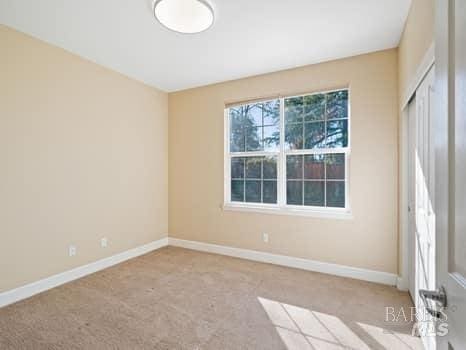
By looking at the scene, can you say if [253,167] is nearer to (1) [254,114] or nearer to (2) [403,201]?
(1) [254,114]

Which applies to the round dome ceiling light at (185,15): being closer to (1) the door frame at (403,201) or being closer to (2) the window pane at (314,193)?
(1) the door frame at (403,201)

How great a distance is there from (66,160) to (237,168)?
228 cm

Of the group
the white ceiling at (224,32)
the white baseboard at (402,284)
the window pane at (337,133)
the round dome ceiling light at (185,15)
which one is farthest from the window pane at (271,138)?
the white baseboard at (402,284)

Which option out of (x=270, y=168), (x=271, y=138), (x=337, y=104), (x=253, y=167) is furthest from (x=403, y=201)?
(x=253, y=167)

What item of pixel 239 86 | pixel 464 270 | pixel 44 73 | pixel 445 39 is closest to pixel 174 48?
pixel 239 86

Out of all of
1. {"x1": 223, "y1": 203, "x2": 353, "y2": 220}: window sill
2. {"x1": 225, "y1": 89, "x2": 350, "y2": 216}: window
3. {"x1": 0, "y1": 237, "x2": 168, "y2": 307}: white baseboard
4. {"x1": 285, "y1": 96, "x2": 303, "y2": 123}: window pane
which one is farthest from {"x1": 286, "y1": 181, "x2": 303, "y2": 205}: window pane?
{"x1": 0, "y1": 237, "x2": 168, "y2": 307}: white baseboard

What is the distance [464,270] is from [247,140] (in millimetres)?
3233

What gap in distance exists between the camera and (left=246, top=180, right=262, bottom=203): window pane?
362cm

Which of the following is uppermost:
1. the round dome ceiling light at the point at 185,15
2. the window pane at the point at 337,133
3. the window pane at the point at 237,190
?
the round dome ceiling light at the point at 185,15

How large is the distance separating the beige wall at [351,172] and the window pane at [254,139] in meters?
0.45

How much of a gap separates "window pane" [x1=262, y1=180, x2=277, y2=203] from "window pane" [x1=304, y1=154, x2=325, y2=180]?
0.48 meters

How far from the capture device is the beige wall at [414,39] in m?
1.53

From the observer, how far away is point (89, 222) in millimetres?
3062

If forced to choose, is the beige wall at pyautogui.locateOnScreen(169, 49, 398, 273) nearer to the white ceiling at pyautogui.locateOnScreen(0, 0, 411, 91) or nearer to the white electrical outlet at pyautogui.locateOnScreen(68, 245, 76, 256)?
the white ceiling at pyautogui.locateOnScreen(0, 0, 411, 91)
